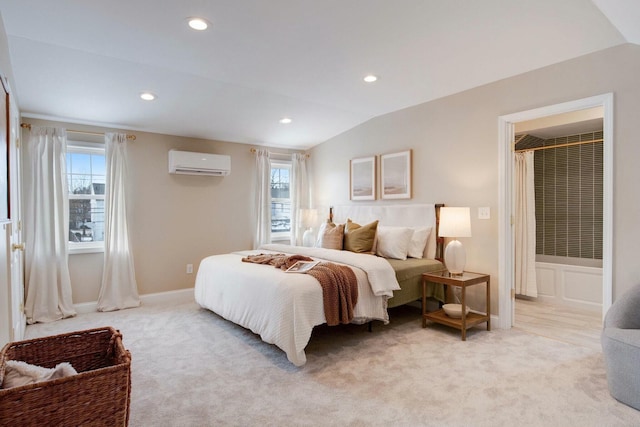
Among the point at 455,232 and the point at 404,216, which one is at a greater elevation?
the point at 404,216

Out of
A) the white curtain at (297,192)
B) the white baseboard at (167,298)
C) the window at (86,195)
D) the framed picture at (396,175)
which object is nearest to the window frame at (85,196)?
the window at (86,195)

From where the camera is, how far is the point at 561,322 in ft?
12.3

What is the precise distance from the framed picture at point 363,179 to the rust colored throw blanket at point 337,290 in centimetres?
193

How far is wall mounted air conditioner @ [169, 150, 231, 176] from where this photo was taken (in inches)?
184

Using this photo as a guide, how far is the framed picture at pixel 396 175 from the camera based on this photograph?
4449mm

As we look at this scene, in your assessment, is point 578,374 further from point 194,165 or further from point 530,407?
point 194,165

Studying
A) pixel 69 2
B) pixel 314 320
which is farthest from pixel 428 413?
pixel 69 2

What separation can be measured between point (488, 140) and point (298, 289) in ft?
7.99

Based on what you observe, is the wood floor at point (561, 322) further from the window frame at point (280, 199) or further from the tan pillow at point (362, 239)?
the window frame at point (280, 199)

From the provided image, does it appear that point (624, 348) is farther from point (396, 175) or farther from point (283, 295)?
point (396, 175)

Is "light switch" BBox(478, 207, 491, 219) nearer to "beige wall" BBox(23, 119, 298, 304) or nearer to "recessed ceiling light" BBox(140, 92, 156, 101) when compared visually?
"beige wall" BBox(23, 119, 298, 304)

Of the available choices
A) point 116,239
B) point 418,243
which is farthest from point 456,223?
point 116,239

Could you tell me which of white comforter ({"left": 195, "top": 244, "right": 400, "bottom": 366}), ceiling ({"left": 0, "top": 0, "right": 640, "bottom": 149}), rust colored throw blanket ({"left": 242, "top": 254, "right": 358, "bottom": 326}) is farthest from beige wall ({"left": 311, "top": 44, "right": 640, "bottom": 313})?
rust colored throw blanket ({"left": 242, "top": 254, "right": 358, "bottom": 326})

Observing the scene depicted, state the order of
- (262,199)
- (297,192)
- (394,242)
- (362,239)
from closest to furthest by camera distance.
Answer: (394,242)
(362,239)
(262,199)
(297,192)
